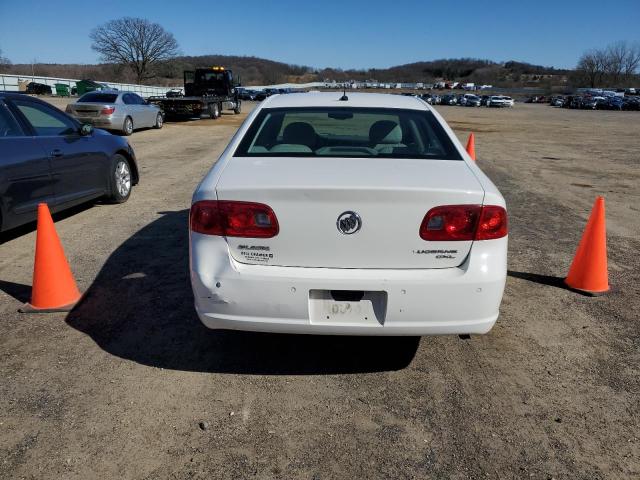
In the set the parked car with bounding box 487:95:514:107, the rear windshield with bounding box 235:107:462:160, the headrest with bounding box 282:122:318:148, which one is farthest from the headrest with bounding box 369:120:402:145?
the parked car with bounding box 487:95:514:107

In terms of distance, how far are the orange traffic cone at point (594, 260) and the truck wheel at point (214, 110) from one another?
24.5 meters

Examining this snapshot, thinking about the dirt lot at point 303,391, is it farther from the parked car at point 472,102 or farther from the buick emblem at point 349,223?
the parked car at point 472,102

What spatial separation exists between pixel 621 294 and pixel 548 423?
2338mm

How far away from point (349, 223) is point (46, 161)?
448 centimetres

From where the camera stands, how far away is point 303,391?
9.95 feet

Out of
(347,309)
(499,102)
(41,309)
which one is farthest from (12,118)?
(499,102)

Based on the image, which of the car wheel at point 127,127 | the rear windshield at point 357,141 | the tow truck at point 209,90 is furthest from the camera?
the tow truck at point 209,90

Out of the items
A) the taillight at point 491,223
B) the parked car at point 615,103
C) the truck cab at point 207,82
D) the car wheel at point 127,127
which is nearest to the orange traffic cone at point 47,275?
the taillight at point 491,223

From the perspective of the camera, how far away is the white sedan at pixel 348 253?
107 inches

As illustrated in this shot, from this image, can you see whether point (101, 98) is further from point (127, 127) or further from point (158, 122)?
point (158, 122)

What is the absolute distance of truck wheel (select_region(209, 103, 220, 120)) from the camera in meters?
26.9

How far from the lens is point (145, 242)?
5.76 metres

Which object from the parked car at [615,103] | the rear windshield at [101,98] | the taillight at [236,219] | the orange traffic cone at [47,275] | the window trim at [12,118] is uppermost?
the window trim at [12,118]

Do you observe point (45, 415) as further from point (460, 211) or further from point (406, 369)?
point (460, 211)
